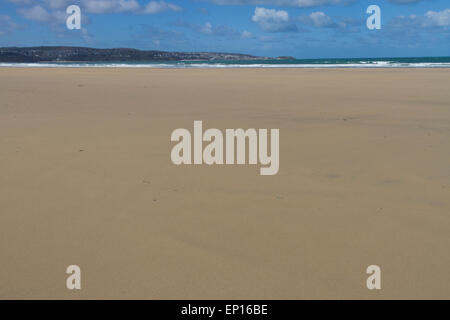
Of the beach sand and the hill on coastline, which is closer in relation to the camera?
the beach sand

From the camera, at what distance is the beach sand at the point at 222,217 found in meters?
2.05

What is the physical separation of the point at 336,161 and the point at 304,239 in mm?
1715

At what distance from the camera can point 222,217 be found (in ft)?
9.01

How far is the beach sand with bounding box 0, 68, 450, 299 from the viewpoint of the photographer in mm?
2047
